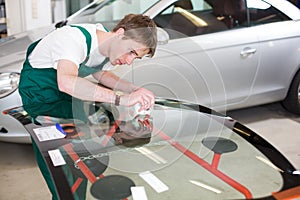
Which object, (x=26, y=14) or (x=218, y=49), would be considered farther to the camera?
(x=26, y=14)

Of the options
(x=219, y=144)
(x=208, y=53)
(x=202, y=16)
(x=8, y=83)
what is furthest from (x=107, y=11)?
(x=219, y=144)

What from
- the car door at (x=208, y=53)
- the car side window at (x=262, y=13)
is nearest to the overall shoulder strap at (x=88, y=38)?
the car door at (x=208, y=53)

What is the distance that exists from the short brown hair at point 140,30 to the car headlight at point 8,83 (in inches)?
42.9

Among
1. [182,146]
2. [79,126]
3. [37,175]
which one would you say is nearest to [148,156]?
[182,146]

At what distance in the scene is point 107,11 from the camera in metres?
3.31

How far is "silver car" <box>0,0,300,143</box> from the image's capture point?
2.57 m

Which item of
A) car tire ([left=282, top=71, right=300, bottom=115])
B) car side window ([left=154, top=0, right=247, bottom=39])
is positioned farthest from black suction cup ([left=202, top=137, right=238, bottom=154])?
car tire ([left=282, top=71, right=300, bottom=115])

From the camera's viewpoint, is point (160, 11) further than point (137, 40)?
Yes

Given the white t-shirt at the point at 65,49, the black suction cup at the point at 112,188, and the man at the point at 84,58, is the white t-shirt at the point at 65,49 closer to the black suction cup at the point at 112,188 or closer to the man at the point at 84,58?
the man at the point at 84,58

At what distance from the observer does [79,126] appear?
1.52 meters

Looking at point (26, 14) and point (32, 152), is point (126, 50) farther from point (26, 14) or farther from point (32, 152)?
point (26, 14)

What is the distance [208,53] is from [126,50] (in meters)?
1.39

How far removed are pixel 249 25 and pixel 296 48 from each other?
428mm

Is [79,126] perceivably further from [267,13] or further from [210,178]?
[267,13]
